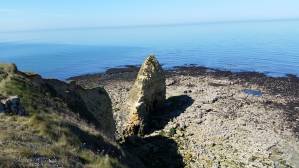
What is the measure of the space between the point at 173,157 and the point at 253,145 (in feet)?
33.4

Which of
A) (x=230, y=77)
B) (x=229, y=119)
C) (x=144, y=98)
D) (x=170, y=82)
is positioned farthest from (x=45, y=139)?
(x=230, y=77)

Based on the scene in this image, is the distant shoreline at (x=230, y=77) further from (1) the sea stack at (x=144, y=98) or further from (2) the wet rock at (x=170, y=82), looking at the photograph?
(1) the sea stack at (x=144, y=98)

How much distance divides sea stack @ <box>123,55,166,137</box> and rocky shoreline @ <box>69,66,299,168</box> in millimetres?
1476

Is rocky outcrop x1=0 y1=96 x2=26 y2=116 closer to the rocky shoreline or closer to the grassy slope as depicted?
the grassy slope

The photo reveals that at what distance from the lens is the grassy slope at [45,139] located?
47.9 feet

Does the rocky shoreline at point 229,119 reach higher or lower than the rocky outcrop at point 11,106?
lower

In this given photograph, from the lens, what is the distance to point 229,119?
172 feet

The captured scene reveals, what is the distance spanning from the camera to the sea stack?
1911 inches

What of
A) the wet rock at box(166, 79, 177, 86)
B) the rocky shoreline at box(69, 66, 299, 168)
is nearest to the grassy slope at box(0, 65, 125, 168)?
the rocky shoreline at box(69, 66, 299, 168)

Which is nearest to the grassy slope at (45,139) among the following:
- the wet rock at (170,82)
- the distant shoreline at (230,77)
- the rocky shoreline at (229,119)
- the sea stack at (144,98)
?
the rocky shoreline at (229,119)

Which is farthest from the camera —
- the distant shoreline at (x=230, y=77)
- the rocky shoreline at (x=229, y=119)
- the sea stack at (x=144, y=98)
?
the distant shoreline at (x=230, y=77)

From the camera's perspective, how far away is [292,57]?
384ft

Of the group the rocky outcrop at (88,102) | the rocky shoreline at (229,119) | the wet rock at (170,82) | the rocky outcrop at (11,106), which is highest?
the rocky outcrop at (11,106)

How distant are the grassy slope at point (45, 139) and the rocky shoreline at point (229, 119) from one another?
1795 centimetres
